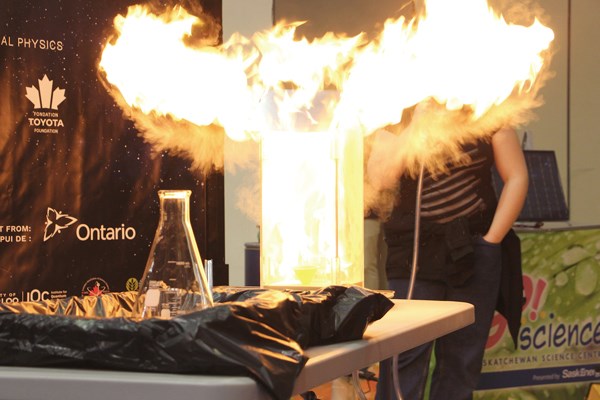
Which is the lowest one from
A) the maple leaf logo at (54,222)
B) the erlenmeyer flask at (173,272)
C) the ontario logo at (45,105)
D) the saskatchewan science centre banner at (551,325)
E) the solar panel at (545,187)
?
the saskatchewan science centre banner at (551,325)

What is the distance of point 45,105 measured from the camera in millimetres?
2949

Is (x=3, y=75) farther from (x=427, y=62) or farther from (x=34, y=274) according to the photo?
(x=427, y=62)

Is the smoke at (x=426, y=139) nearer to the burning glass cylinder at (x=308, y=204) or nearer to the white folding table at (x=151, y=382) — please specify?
the burning glass cylinder at (x=308, y=204)

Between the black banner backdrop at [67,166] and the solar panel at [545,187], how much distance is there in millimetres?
1752

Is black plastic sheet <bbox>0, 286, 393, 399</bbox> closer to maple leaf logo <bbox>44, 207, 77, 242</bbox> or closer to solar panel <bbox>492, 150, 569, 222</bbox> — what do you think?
maple leaf logo <bbox>44, 207, 77, 242</bbox>

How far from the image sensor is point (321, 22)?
4906 mm

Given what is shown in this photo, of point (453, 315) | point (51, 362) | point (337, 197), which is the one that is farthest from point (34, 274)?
point (51, 362)

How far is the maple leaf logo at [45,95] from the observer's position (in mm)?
2916

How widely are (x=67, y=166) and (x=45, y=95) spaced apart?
0.24 m

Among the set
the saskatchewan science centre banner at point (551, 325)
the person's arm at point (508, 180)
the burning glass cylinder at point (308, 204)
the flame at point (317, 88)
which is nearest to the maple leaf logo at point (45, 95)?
the flame at point (317, 88)

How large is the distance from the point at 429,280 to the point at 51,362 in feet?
6.76

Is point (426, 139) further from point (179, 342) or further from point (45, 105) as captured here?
point (179, 342)

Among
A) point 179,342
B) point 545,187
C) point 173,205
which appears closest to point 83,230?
point 173,205

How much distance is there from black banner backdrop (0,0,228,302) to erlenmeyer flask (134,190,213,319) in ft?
5.03
